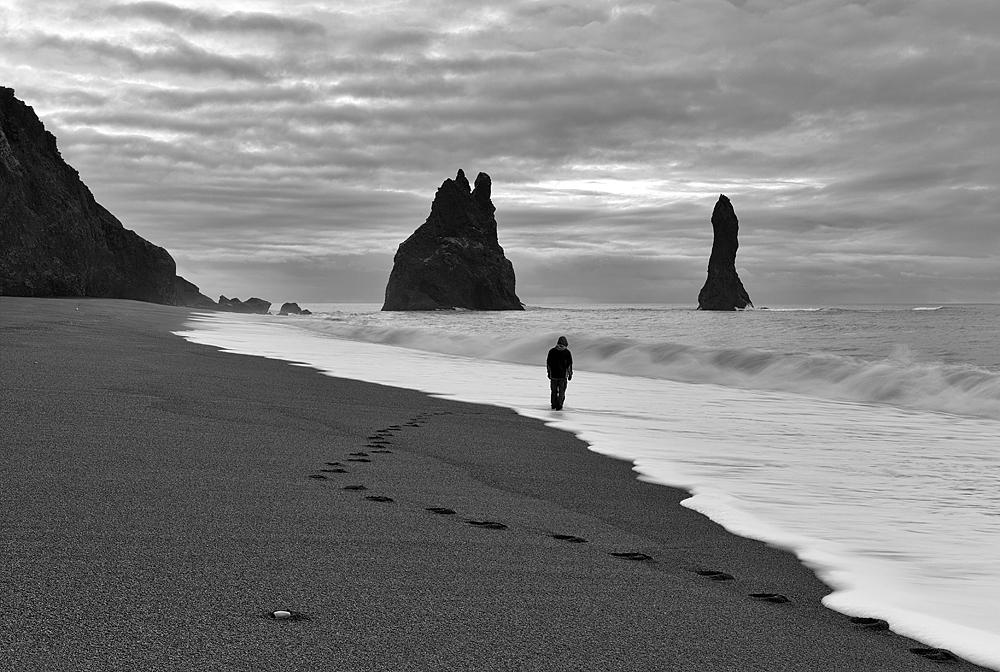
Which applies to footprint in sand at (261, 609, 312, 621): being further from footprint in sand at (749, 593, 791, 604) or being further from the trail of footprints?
footprint in sand at (749, 593, 791, 604)

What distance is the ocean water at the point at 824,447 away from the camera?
4785 mm

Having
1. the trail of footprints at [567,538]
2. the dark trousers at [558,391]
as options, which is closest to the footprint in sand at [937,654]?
the trail of footprints at [567,538]

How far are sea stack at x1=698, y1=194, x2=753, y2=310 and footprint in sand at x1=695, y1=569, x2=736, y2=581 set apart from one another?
186 m

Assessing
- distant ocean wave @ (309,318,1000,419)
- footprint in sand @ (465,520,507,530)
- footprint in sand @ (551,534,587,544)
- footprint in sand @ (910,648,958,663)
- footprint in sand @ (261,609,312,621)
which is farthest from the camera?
distant ocean wave @ (309,318,1000,419)

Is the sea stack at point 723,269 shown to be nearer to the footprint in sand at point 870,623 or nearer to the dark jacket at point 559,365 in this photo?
the dark jacket at point 559,365

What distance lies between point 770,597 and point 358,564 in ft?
6.30

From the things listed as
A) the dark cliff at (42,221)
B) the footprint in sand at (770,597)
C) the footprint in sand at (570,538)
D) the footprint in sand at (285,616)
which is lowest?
the footprint in sand at (770,597)

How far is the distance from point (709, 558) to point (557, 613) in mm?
1704

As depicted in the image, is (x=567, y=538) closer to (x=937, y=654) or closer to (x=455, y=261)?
(x=937, y=654)

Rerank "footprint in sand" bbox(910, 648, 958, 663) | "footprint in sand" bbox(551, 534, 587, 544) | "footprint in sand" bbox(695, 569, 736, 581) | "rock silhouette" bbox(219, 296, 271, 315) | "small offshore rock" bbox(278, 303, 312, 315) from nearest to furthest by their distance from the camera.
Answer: "footprint in sand" bbox(910, 648, 958, 663) < "footprint in sand" bbox(695, 569, 736, 581) < "footprint in sand" bbox(551, 534, 587, 544) < "small offshore rock" bbox(278, 303, 312, 315) < "rock silhouette" bbox(219, 296, 271, 315)

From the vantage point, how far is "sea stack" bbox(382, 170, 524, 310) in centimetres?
16100

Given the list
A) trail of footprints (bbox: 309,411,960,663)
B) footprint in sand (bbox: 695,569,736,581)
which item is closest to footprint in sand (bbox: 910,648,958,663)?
trail of footprints (bbox: 309,411,960,663)

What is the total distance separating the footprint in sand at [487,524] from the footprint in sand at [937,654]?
2271 mm

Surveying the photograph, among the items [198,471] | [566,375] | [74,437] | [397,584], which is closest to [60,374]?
[74,437]
